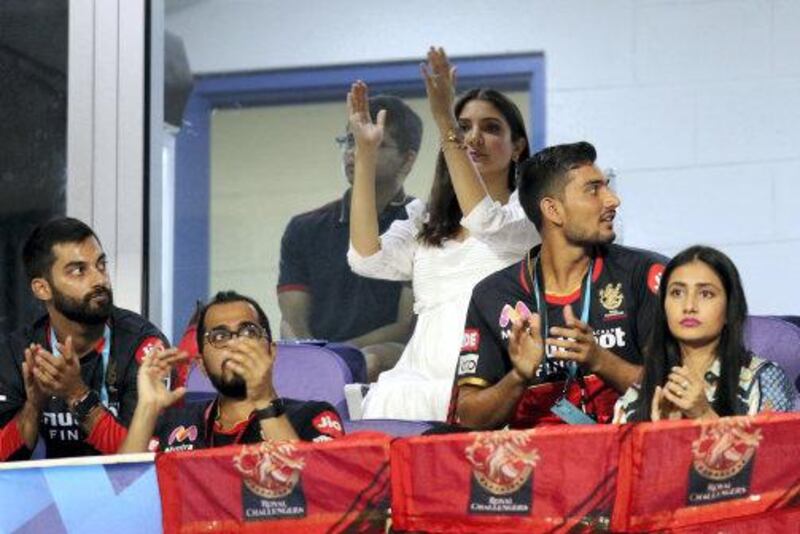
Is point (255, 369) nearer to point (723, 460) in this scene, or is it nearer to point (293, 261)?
point (723, 460)

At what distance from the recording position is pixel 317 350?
5.06m

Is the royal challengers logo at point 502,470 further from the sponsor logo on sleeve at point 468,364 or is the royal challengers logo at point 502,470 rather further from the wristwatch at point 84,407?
the wristwatch at point 84,407

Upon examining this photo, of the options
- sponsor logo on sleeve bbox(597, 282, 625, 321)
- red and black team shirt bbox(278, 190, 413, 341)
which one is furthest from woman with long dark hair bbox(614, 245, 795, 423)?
red and black team shirt bbox(278, 190, 413, 341)

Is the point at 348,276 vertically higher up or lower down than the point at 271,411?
higher up

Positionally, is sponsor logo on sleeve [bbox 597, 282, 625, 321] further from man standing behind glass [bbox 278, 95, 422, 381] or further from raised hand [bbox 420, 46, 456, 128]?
man standing behind glass [bbox 278, 95, 422, 381]

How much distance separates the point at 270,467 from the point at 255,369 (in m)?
0.57

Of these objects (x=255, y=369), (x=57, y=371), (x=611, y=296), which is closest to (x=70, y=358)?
(x=57, y=371)

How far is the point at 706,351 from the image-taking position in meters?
4.01

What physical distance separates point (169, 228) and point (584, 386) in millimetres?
2197

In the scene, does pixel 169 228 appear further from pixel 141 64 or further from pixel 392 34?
pixel 392 34

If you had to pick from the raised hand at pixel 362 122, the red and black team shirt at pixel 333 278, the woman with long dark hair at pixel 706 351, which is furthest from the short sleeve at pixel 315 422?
the red and black team shirt at pixel 333 278

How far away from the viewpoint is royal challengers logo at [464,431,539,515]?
3434 millimetres

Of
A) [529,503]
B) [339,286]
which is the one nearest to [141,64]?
[339,286]

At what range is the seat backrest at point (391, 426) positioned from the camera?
4359 mm
